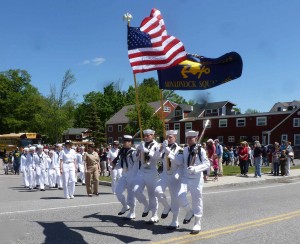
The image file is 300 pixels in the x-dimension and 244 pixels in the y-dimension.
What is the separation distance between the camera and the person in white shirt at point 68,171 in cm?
1376

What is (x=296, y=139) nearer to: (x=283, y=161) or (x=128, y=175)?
(x=283, y=161)

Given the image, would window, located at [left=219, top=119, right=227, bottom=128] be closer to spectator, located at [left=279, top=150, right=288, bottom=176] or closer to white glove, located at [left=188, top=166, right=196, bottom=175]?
spectator, located at [left=279, top=150, right=288, bottom=176]

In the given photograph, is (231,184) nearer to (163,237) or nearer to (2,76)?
(163,237)

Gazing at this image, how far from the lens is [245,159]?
21375 millimetres

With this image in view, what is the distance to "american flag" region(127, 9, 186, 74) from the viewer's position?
9.73 meters

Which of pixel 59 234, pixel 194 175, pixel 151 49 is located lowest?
pixel 59 234

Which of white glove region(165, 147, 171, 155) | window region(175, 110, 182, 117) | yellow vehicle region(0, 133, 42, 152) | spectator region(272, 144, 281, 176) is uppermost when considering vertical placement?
window region(175, 110, 182, 117)

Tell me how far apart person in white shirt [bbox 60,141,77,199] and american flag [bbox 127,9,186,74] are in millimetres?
5850

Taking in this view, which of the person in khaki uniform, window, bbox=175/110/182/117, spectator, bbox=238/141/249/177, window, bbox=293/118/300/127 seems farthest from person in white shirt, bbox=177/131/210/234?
window, bbox=175/110/182/117

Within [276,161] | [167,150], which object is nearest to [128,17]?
[167,150]

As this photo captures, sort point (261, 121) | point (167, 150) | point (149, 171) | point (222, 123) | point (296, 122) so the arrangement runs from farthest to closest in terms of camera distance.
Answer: point (222, 123), point (261, 121), point (296, 122), point (149, 171), point (167, 150)

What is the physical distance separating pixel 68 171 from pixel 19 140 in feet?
114

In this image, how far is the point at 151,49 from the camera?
32.3ft

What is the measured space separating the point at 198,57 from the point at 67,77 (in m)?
41.2
